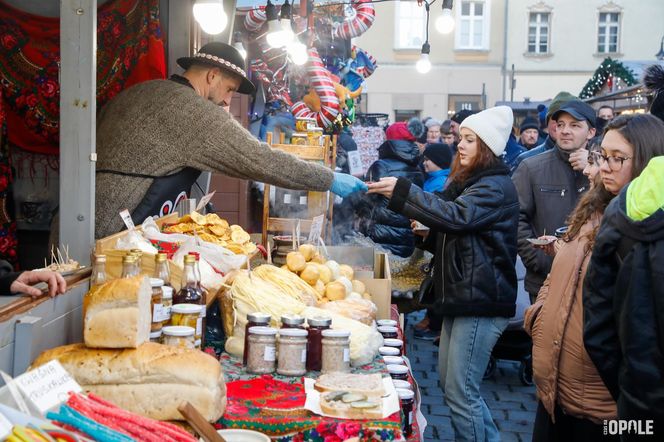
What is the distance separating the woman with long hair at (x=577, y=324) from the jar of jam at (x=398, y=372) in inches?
25.0

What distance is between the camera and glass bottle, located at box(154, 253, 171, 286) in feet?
9.52

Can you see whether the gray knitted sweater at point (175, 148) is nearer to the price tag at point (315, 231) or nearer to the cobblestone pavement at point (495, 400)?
the price tag at point (315, 231)

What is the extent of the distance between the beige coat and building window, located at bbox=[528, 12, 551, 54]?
97.4ft

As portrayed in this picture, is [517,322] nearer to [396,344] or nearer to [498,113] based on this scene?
[498,113]

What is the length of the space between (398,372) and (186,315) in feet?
2.88

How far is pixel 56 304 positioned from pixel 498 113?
262cm

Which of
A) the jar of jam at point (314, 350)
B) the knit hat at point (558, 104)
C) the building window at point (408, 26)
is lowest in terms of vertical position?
the jar of jam at point (314, 350)

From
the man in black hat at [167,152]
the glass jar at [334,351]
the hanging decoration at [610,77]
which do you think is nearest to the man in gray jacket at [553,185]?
the man in black hat at [167,152]

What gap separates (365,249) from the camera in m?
4.98

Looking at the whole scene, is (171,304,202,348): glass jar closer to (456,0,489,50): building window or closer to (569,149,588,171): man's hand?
(569,149,588,171): man's hand

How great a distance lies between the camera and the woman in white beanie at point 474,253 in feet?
13.2

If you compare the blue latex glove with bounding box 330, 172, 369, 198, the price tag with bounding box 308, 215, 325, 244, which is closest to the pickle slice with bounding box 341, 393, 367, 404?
the blue latex glove with bounding box 330, 172, 369, 198

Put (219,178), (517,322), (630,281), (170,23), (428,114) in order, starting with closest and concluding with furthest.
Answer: (630,281) → (170,23) → (517,322) → (219,178) → (428,114)

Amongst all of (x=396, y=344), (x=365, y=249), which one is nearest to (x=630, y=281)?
(x=396, y=344)
